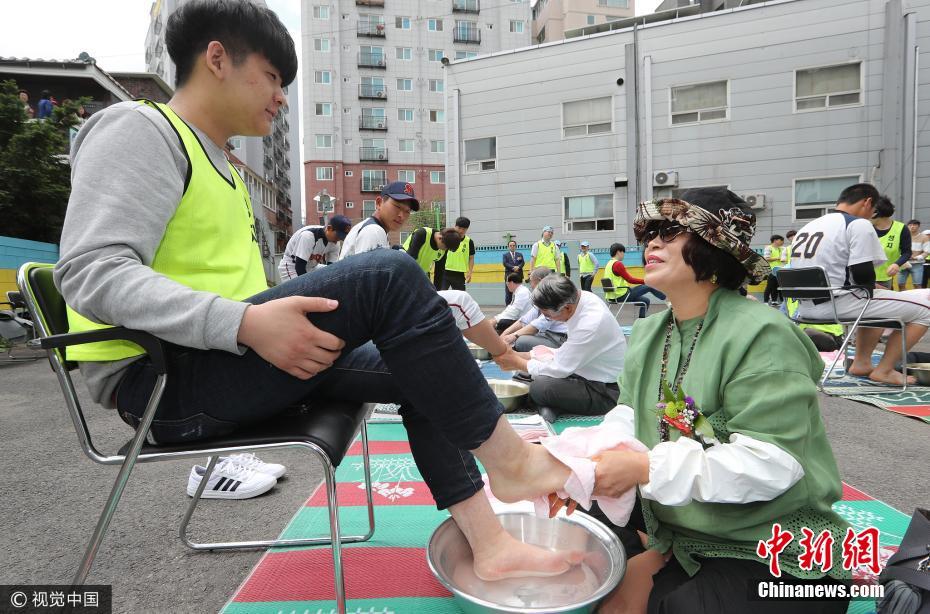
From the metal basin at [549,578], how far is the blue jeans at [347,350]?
1.16 feet

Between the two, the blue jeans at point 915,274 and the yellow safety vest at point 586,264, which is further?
the yellow safety vest at point 586,264

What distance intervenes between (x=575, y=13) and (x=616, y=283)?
2267cm

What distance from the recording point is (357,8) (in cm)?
3002

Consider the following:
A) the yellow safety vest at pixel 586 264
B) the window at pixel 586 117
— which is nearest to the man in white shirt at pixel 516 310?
the yellow safety vest at pixel 586 264

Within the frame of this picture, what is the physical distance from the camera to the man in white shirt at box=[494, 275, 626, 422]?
321 centimetres

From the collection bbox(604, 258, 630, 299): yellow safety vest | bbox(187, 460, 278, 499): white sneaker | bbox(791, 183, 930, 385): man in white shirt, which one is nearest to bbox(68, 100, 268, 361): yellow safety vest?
bbox(187, 460, 278, 499): white sneaker

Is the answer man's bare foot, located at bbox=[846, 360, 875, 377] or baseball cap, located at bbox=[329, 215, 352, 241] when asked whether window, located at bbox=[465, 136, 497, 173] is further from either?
man's bare foot, located at bbox=[846, 360, 875, 377]

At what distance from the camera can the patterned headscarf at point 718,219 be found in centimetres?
115

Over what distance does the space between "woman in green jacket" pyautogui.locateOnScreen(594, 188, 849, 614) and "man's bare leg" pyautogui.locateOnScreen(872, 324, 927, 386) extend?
3.82 meters

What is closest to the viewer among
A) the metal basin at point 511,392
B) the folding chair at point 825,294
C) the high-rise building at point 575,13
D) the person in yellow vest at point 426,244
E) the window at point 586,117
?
the metal basin at point 511,392

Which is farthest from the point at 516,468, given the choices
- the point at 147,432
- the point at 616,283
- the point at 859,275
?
the point at 616,283

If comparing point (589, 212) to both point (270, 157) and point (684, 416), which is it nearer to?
point (684, 416)

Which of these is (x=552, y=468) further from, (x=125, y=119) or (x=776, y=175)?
(x=776, y=175)

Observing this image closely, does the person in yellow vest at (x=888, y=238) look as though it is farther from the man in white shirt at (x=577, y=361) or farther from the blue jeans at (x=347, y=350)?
the blue jeans at (x=347, y=350)
